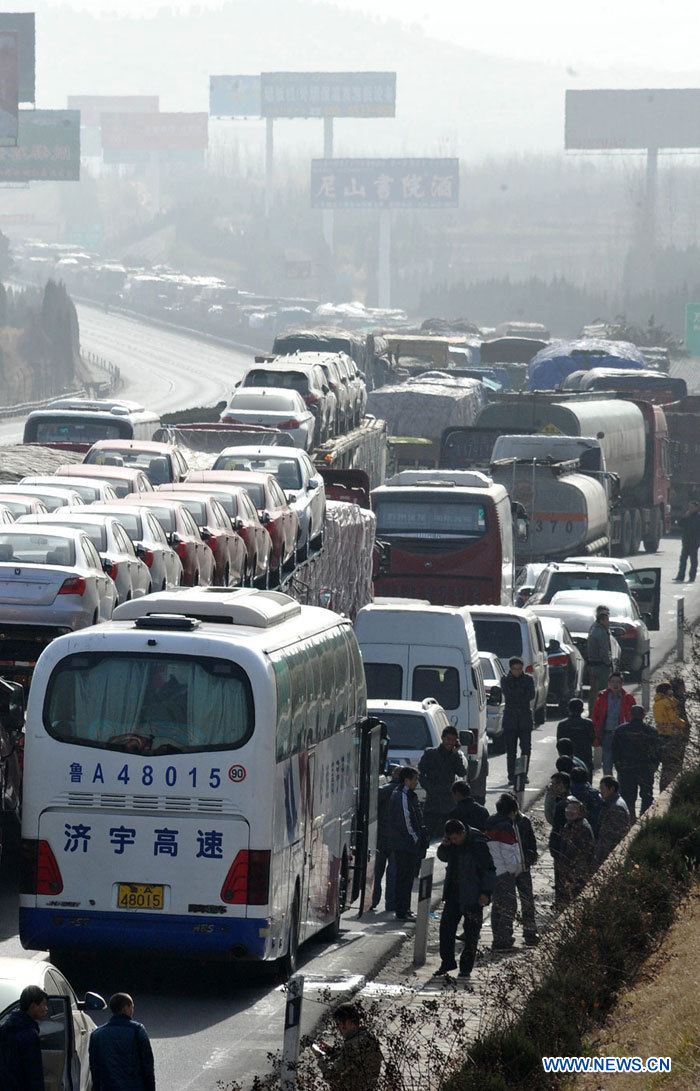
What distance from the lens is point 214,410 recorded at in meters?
67.9

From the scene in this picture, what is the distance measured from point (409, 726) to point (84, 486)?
536 centimetres

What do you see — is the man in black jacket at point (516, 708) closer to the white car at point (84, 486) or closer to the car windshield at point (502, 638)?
the car windshield at point (502, 638)

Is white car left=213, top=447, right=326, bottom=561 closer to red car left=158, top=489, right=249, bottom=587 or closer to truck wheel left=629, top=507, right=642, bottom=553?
red car left=158, top=489, right=249, bottom=587

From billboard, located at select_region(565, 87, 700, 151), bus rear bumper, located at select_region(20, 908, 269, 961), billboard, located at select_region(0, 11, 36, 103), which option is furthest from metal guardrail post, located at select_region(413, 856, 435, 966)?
billboard, located at select_region(565, 87, 700, 151)

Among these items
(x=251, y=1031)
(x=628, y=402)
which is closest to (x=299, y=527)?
(x=251, y=1031)

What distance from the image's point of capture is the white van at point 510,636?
29703 millimetres

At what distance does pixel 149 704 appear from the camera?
1341 centimetres

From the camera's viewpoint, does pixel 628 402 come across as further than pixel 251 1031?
Yes

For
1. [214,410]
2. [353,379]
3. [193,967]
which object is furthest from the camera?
[214,410]

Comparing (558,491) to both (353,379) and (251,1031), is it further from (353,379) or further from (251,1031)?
(251,1031)

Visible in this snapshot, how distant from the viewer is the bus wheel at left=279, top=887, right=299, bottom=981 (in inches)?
554

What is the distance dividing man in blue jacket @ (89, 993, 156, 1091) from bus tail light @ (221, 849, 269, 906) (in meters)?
3.64

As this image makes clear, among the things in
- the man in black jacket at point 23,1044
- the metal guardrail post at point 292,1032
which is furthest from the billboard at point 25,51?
the man in black jacket at point 23,1044

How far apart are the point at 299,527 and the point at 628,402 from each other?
29606 millimetres
